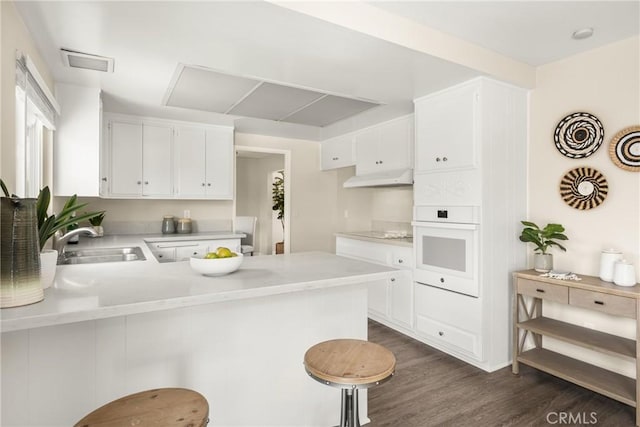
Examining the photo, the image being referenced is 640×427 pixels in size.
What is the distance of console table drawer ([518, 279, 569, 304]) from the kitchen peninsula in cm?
140

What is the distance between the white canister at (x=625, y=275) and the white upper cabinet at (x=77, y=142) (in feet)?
12.7

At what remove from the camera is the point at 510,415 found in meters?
2.15

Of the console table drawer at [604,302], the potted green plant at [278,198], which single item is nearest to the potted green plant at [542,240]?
the console table drawer at [604,302]

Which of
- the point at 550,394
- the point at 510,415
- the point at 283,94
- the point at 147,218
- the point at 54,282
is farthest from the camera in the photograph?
the point at 147,218

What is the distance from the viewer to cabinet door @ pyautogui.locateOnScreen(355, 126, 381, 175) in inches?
165

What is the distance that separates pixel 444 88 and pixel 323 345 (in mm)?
2346

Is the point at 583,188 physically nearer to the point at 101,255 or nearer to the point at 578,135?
the point at 578,135

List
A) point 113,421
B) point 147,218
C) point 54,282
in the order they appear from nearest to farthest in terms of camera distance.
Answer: point 113,421
point 54,282
point 147,218

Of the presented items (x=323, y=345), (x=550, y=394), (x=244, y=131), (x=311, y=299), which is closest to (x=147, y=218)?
(x=244, y=131)

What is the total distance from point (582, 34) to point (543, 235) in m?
1.38

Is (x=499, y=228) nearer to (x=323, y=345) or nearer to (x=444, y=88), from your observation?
(x=444, y=88)

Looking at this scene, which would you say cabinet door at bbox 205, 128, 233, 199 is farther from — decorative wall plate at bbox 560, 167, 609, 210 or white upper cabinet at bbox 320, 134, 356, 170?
decorative wall plate at bbox 560, 167, 609, 210

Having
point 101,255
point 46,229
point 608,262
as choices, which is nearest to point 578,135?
point 608,262

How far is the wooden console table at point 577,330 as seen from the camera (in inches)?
83.0
